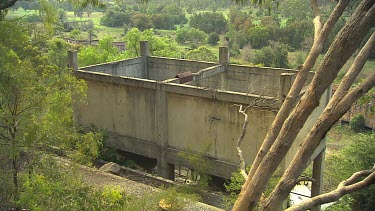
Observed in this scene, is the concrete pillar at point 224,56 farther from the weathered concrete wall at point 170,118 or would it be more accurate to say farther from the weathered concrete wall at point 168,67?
the weathered concrete wall at point 170,118

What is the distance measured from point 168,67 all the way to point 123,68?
2311 millimetres

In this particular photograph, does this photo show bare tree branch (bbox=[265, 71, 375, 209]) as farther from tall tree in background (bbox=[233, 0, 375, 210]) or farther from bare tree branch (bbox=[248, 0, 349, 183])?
bare tree branch (bbox=[248, 0, 349, 183])

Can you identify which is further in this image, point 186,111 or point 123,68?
point 123,68

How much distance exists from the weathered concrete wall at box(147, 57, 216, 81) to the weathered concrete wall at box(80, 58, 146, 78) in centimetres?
49

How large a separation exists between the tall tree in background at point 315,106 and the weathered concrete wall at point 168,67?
16.2 meters

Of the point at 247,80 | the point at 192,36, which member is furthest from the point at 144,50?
the point at 192,36

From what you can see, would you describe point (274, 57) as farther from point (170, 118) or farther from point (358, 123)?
point (170, 118)

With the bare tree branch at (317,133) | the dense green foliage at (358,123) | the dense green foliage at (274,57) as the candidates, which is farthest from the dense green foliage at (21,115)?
the dense green foliage at (274,57)

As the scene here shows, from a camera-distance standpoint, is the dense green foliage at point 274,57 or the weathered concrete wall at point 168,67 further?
the dense green foliage at point 274,57

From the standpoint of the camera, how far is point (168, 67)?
2130 cm

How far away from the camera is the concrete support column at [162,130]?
16.3m

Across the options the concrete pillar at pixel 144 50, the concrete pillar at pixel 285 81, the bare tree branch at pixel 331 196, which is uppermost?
the concrete pillar at pixel 144 50

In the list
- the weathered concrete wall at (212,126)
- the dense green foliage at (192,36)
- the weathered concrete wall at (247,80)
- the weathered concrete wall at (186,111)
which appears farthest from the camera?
the dense green foliage at (192,36)

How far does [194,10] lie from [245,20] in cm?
3889
